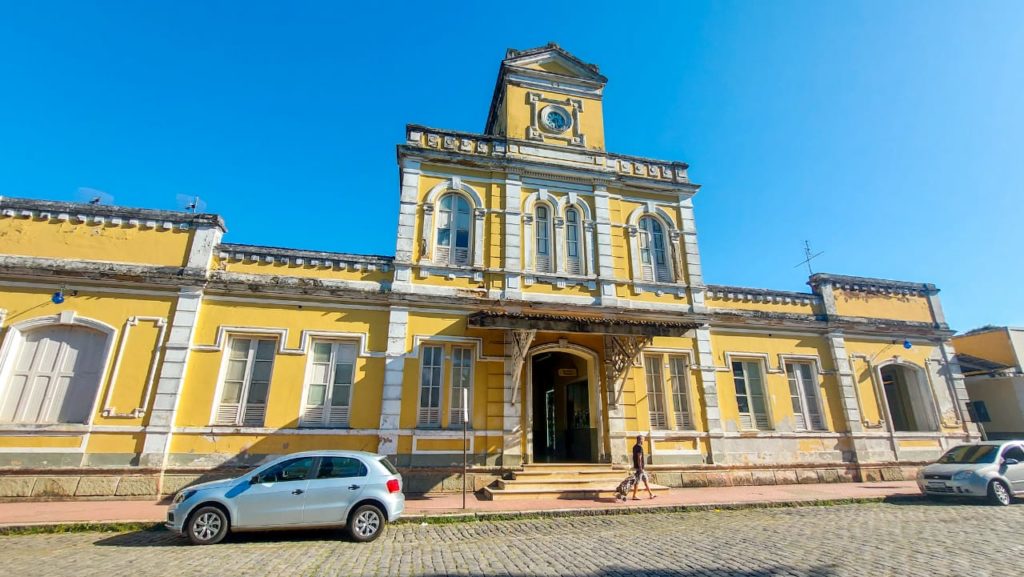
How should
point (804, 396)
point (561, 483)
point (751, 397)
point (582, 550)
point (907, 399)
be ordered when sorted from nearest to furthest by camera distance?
1. point (582, 550)
2. point (561, 483)
3. point (751, 397)
4. point (804, 396)
5. point (907, 399)

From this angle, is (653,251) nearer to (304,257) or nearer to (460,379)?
(460,379)

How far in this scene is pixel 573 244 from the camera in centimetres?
1538

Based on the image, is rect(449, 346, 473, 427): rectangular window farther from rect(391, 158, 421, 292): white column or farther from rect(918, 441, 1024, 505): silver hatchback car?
rect(918, 441, 1024, 505): silver hatchback car

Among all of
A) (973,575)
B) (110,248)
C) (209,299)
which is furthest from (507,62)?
(973,575)

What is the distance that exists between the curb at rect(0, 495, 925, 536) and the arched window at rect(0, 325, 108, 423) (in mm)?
3703

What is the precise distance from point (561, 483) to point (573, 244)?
7199mm

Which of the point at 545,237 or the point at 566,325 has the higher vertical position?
the point at 545,237

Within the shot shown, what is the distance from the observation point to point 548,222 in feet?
50.6

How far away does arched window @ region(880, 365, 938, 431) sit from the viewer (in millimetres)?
16672

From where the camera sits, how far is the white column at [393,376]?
1218cm

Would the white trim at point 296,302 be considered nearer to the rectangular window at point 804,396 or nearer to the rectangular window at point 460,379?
the rectangular window at point 460,379

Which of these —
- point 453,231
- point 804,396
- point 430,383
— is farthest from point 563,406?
point 804,396

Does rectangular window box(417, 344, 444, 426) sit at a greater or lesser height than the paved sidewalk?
greater

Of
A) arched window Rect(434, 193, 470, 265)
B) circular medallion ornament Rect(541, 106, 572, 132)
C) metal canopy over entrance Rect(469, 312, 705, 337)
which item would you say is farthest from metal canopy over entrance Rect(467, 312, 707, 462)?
circular medallion ornament Rect(541, 106, 572, 132)
